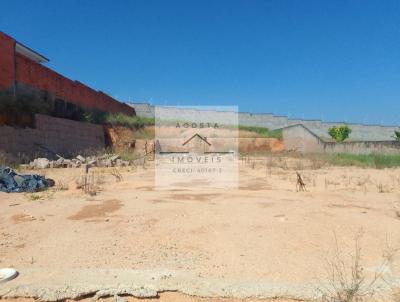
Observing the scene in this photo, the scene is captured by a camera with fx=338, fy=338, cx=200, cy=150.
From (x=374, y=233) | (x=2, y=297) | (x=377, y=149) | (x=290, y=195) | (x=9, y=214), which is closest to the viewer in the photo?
(x=2, y=297)

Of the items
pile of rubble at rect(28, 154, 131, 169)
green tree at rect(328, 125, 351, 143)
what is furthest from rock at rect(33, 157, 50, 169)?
green tree at rect(328, 125, 351, 143)

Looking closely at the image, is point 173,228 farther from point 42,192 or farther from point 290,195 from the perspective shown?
point 42,192

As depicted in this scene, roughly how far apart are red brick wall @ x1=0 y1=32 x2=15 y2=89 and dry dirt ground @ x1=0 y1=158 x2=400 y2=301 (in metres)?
7.17

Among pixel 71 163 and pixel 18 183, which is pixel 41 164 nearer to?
pixel 71 163

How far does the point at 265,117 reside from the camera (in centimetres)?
2991

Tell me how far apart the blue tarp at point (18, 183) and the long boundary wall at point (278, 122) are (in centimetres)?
1905

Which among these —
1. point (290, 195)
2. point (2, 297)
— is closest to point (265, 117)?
point (290, 195)

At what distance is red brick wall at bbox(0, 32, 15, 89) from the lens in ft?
35.8

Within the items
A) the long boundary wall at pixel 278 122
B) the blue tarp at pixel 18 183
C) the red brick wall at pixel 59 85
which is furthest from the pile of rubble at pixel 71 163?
the long boundary wall at pixel 278 122

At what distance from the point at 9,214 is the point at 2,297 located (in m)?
2.35

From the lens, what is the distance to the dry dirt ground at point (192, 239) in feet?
7.65

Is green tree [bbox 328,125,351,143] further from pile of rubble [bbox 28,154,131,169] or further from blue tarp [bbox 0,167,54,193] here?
blue tarp [bbox 0,167,54,193]

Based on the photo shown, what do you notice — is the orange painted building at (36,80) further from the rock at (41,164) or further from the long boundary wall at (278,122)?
the long boundary wall at (278,122)

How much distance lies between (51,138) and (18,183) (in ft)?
21.7
